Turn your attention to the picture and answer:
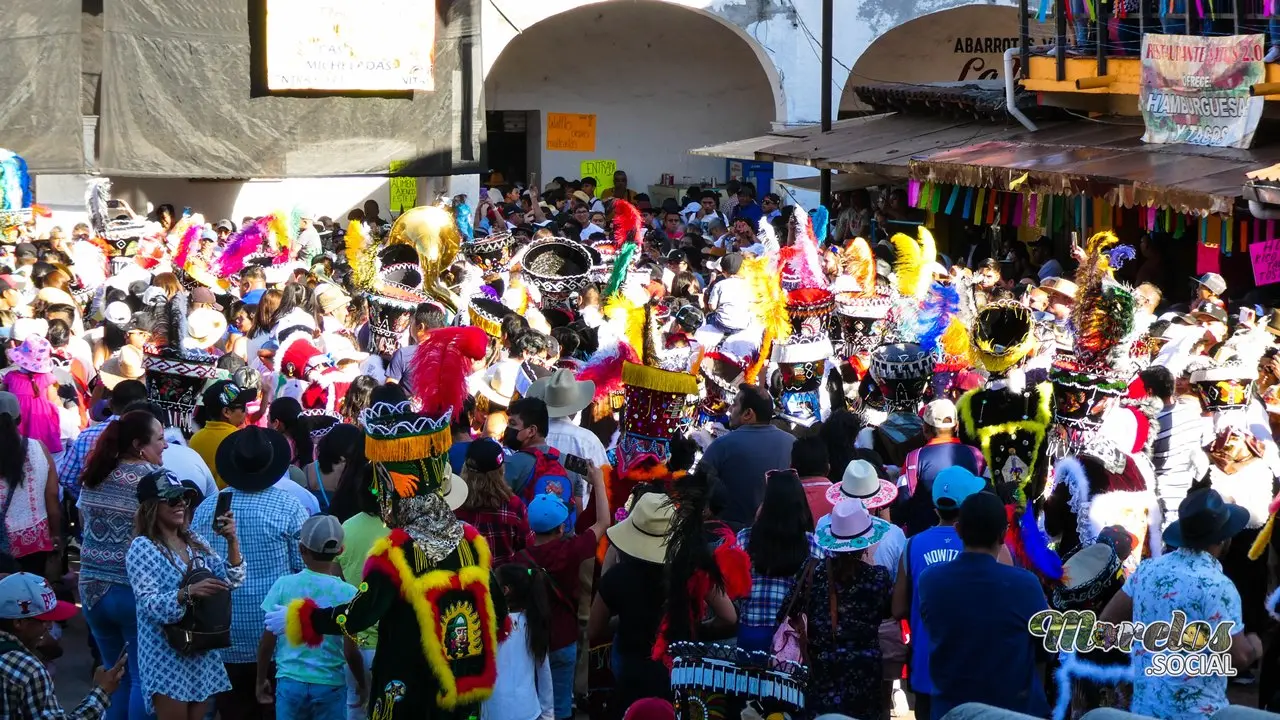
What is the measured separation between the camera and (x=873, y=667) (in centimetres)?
565

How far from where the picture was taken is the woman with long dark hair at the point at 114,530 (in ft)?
20.9

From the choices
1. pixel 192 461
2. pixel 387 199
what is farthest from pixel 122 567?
pixel 387 199

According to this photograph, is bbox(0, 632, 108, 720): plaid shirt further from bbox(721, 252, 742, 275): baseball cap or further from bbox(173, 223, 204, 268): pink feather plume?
bbox(173, 223, 204, 268): pink feather plume

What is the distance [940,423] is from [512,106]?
66.0 ft

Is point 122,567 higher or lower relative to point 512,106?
lower

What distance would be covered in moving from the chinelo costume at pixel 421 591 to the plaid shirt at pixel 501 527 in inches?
39.6

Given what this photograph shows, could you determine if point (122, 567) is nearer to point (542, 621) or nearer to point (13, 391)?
point (542, 621)

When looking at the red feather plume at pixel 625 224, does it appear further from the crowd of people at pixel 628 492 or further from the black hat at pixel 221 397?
the black hat at pixel 221 397

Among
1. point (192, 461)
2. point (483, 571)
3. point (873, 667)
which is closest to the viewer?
point (483, 571)

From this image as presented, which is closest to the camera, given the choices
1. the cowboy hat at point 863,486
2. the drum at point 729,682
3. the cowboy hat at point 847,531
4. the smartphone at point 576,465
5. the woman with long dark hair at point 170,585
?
the drum at point 729,682

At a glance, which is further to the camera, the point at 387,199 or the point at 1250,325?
the point at 387,199

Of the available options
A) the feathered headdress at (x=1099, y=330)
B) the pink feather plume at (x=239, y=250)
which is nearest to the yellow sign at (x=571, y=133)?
the pink feather plume at (x=239, y=250)

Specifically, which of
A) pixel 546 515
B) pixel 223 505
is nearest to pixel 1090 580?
pixel 546 515

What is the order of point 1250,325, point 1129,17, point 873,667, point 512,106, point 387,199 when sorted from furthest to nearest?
point 512,106
point 387,199
point 1129,17
point 1250,325
point 873,667
